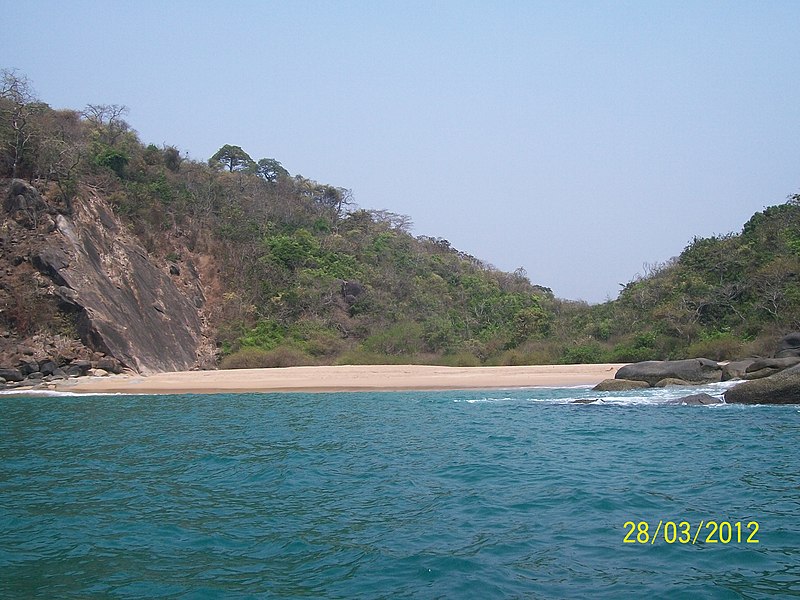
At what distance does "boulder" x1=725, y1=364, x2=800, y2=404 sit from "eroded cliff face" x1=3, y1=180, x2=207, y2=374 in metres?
27.1

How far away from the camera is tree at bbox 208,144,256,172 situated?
7062 centimetres

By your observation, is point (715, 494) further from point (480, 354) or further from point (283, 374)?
point (480, 354)

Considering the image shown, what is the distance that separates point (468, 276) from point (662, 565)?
52.9 m


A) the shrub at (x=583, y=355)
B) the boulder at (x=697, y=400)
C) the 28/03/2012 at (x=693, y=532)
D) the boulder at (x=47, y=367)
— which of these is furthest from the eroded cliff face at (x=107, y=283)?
the 28/03/2012 at (x=693, y=532)

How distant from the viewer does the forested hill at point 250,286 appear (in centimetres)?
3259

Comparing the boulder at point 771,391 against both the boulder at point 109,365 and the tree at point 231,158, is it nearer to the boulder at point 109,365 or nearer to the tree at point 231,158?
the boulder at point 109,365

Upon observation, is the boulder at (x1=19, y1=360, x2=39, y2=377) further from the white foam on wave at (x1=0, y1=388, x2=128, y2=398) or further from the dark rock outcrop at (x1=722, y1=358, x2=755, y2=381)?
the dark rock outcrop at (x1=722, y1=358, x2=755, y2=381)

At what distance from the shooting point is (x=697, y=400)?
66.9 ft

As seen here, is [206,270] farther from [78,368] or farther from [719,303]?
[719,303]

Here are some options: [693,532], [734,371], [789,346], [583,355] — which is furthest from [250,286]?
[693,532]

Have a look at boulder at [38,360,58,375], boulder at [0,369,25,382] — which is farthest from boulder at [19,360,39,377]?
boulder at [0,369,25,382]

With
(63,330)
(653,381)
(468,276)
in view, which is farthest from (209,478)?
(468,276)

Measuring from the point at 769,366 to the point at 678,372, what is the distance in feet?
11.4

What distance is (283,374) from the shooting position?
106 feet
